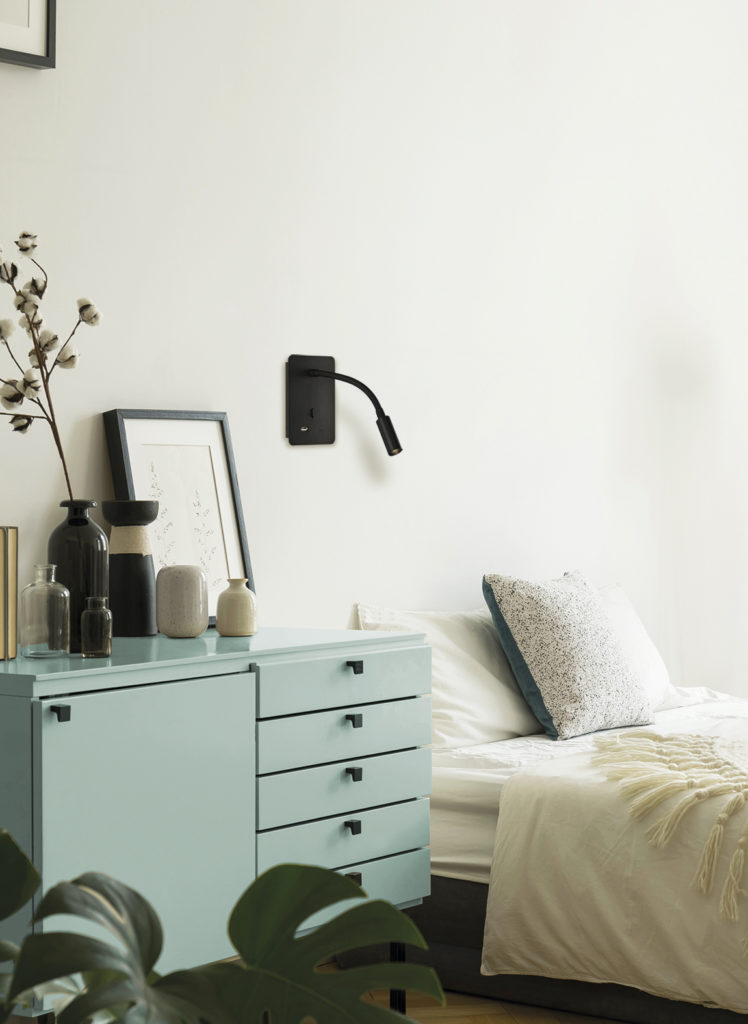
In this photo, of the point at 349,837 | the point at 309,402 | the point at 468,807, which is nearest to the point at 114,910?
the point at 349,837

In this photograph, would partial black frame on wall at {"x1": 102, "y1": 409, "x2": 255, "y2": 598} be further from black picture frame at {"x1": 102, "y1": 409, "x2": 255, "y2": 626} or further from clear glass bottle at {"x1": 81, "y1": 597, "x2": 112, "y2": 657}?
clear glass bottle at {"x1": 81, "y1": 597, "x2": 112, "y2": 657}

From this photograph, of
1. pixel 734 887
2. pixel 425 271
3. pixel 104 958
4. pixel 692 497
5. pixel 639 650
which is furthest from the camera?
pixel 692 497

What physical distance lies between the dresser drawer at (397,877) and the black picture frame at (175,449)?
22.0 inches

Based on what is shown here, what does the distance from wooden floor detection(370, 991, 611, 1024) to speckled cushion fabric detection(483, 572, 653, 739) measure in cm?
61

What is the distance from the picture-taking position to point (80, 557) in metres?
2.04

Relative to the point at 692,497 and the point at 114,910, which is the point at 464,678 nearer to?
the point at 692,497

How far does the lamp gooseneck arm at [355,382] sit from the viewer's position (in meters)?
2.82

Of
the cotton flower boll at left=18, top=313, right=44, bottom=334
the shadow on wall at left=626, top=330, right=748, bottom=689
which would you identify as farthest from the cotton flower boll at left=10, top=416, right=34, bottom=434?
the shadow on wall at left=626, top=330, right=748, bottom=689

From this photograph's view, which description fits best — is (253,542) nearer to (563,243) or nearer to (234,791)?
(234,791)

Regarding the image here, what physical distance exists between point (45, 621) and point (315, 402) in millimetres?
1069

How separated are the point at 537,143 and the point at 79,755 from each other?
2.35 meters

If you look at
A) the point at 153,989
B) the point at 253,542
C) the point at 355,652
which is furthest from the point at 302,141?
the point at 153,989

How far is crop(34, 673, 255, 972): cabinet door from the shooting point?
169cm

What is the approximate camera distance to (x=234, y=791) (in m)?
1.95
